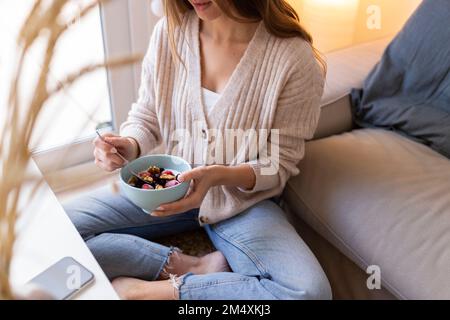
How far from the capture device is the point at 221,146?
108 cm

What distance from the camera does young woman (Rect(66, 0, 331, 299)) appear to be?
97cm

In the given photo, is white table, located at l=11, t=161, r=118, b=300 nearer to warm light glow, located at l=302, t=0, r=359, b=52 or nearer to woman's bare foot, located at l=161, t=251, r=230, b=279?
woman's bare foot, located at l=161, t=251, r=230, b=279

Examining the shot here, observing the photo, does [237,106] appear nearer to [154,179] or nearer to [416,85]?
[154,179]

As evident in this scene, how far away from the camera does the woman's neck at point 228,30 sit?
1076 millimetres

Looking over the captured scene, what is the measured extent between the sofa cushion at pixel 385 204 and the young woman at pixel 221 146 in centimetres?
11

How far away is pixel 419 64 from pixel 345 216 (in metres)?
0.51

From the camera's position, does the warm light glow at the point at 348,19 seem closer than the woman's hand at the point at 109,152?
No

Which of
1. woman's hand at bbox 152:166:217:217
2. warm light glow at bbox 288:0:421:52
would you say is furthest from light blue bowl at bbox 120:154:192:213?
warm light glow at bbox 288:0:421:52

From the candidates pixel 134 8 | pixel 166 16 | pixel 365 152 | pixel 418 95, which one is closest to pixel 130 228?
pixel 166 16

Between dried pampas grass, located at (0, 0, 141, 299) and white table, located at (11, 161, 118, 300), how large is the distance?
214 millimetres

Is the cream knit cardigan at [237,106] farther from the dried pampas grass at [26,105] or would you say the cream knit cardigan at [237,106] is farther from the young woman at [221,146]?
the dried pampas grass at [26,105]

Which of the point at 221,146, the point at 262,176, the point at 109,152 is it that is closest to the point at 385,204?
the point at 262,176

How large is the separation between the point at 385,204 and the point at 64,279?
70 centimetres

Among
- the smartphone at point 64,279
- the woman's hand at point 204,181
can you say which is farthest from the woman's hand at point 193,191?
the smartphone at point 64,279
